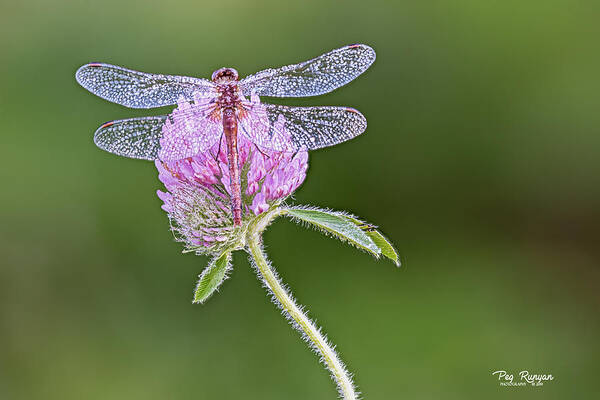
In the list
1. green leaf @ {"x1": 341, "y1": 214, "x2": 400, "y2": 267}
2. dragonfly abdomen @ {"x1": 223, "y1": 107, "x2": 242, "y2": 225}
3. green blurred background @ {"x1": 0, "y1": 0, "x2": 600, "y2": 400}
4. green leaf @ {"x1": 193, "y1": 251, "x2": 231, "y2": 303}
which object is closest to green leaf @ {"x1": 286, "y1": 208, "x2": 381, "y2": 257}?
green leaf @ {"x1": 341, "y1": 214, "x2": 400, "y2": 267}

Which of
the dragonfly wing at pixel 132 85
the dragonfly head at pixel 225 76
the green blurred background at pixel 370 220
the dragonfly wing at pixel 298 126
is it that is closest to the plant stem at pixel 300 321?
the dragonfly wing at pixel 298 126

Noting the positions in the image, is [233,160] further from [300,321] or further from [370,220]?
[370,220]

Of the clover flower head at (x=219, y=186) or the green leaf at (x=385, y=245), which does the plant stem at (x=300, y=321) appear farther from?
the green leaf at (x=385, y=245)

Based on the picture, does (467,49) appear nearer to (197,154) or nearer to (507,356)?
(507,356)

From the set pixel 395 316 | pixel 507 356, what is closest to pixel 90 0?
pixel 395 316

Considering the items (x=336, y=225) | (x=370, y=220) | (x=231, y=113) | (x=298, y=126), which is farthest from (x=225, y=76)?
(x=370, y=220)

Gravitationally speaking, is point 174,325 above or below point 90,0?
below
